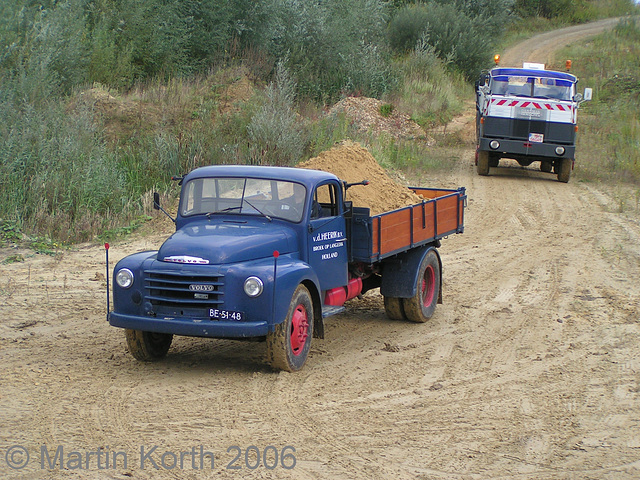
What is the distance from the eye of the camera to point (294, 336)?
7.42 m

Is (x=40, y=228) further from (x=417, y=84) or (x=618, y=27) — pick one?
(x=618, y=27)

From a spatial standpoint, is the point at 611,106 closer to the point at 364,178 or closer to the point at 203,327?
the point at 364,178

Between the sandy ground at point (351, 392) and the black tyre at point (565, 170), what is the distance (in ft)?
29.1

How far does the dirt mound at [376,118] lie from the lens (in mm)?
23125

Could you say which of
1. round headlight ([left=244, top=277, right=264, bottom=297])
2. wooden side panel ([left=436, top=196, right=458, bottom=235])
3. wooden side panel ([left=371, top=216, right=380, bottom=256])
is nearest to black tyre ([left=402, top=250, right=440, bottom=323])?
wooden side panel ([left=436, top=196, right=458, bottom=235])

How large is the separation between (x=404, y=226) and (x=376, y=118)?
50.8ft

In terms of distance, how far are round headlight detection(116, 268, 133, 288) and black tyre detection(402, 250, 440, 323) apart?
12.2ft

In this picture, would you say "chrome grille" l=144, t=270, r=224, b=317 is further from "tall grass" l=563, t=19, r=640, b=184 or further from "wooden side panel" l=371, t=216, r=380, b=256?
"tall grass" l=563, t=19, r=640, b=184

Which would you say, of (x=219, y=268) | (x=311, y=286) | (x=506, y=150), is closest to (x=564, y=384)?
(x=311, y=286)

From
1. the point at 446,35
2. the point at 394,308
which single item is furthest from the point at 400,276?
the point at 446,35

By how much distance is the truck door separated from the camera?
7.98 meters

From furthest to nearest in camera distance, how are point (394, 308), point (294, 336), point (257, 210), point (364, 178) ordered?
point (364, 178)
point (394, 308)
point (257, 210)
point (294, 336)

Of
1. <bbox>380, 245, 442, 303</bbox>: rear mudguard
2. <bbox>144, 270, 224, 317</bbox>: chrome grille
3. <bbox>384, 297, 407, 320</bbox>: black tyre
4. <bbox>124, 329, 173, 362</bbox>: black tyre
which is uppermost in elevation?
<bbox>144, 270, 224, 317</bbox>: chrome grille

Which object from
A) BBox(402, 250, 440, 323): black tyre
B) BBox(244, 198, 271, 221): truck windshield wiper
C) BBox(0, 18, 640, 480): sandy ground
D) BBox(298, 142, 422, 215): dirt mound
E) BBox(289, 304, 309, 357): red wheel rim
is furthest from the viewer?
BBox(298, 142, 422, 215): dirt mound
